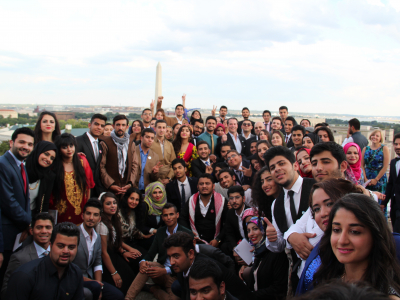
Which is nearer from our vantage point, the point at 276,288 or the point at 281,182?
the point at 281,182

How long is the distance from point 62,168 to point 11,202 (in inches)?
33.9

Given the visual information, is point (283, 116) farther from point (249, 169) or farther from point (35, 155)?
point (35, 155)

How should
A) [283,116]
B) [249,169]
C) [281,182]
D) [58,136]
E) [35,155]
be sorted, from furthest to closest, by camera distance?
[283,116] → [249,169] → [58,136] → [35,155] → [281,182]

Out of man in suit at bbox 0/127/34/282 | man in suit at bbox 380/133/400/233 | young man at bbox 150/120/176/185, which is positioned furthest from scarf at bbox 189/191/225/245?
man in suit at bbox 380/133/400/233

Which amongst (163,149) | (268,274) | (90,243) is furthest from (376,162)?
(90,243)

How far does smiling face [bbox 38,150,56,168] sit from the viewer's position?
11.8 feet

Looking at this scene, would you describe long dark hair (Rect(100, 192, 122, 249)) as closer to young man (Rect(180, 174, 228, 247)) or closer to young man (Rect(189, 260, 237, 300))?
young man (Rect(180, 174, 228, 247))

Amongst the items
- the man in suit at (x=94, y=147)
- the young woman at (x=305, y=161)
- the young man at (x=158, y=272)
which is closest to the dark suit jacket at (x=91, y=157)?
the man in suit at (x=94, y=147)

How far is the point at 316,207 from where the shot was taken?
1834 millimetres

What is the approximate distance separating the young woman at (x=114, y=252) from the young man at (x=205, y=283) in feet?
6.19

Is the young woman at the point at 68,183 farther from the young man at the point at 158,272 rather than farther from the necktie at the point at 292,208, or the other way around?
the necktie at the point at 292,208

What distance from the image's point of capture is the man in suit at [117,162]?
4848 millimetres

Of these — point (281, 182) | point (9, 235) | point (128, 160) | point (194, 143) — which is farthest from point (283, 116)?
point (9, 235)

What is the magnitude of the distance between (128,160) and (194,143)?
203cm
